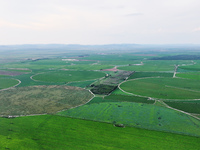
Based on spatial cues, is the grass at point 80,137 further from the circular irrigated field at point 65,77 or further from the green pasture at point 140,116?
the circular irrigated field at point 65,77

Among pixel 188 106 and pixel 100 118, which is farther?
pixel 188 106

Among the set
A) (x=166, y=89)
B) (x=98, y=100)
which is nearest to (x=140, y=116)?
(x=98, y=100)

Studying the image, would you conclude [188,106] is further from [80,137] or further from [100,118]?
[80,137]

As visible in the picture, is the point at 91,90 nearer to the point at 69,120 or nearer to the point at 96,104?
the point at 96,104

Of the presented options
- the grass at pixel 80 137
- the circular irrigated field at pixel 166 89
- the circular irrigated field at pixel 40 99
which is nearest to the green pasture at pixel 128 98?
the circular irrigated field at pixel 166 89

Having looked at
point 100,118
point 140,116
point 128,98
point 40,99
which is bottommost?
point 40,99
